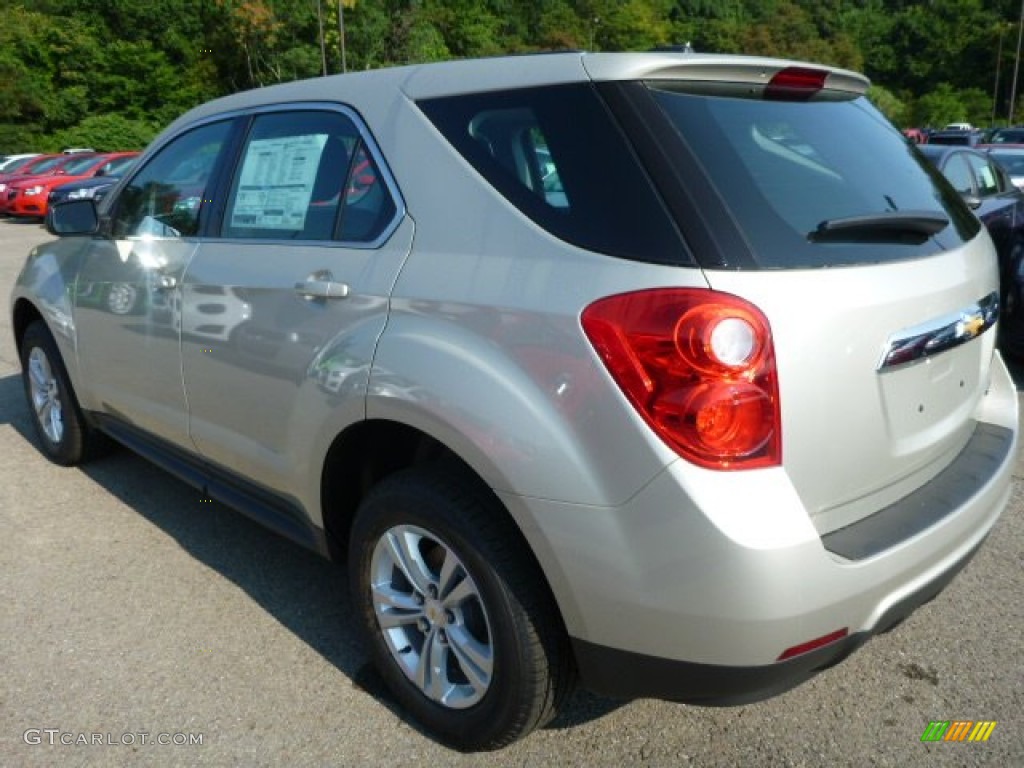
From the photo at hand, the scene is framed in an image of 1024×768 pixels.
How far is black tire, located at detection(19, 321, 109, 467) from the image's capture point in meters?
4.23

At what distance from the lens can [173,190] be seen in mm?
3385

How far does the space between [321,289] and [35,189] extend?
19.4 metres

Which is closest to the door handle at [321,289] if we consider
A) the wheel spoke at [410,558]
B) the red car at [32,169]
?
the wheel spoke at [410,558]

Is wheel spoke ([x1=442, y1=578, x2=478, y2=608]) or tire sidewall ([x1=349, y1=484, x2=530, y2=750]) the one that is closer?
tire sidewall ([x1=349, y1=484, x2=530, y2=750])

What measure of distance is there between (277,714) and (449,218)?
149 cm

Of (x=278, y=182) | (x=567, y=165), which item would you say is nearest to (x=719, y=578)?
(x=567, y=165)

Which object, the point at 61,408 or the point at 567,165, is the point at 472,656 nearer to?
the point at 567,165

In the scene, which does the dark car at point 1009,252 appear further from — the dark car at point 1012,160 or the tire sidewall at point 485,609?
the dark car at point 1012,160

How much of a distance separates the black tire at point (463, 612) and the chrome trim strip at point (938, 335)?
947 millimetres

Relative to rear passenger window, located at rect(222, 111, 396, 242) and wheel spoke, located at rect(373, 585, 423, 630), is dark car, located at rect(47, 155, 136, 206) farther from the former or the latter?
wheel spoke, located at rect(373, 585, 423, 630)

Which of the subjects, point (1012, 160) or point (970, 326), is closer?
point (970, 326)

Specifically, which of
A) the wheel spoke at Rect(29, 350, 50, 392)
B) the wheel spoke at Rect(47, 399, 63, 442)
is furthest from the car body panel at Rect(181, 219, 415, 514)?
the wheel spoke at Rect(29, 350, 50, 392)

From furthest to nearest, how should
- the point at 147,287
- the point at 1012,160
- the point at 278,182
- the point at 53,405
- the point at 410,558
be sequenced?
the point at 1012,160 < the point at 53,405 < the point at 147,287 < the point at 278,182 < the point at 410,558

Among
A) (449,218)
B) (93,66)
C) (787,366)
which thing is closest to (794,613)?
(787,366)
